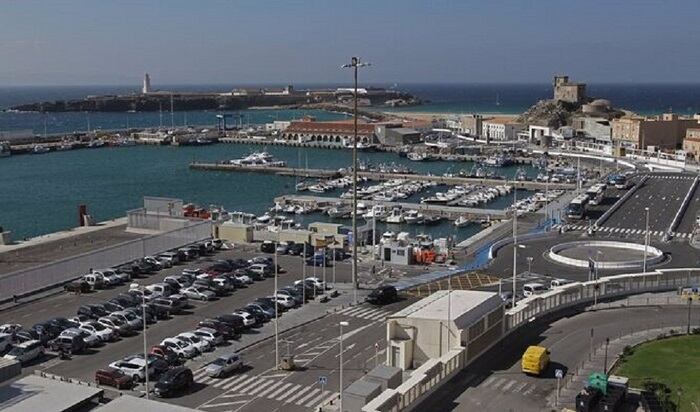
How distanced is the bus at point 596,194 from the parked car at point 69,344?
3395cm

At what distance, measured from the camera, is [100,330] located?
20875mm

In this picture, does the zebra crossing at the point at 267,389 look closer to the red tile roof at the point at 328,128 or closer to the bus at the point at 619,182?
the bus at the point at 619,182

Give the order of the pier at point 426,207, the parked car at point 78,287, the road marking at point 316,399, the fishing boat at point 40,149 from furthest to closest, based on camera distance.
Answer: the fishing boat at point 40,149
the pier at point 426,207
the parked car at point 78,287
the road marking at point 316,399

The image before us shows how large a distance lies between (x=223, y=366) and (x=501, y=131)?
86.6 meters

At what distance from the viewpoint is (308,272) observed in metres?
28.5

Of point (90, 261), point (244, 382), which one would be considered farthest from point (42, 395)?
point (90, 261)

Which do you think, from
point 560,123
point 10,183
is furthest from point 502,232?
point 560,123

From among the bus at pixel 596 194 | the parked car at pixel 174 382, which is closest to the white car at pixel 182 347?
the parked car at pixel 174 382

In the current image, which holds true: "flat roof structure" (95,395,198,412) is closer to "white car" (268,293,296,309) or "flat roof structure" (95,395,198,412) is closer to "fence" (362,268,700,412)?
"fence" (362,268,700,412)

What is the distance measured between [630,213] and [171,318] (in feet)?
93.8

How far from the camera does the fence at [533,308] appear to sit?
39.8ft

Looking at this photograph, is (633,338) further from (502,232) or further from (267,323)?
(502,232)

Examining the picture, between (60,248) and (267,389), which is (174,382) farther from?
(60,248)

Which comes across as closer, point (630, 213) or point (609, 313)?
point (609, 313)
